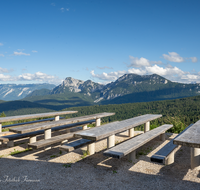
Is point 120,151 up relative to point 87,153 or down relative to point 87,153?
up

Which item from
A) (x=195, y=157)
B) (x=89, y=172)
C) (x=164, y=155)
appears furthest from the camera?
(x=89, y=172)

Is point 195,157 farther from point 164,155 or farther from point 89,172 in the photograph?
point 89,172

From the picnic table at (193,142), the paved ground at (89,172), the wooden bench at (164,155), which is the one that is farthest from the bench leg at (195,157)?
the wooden bench at (164,155)

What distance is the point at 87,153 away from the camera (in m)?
5.39

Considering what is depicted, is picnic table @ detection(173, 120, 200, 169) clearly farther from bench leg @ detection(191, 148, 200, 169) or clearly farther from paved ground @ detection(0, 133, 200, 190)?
paved ground @ detection(0, 133, 200, 190)

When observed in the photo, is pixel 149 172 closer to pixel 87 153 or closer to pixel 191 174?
pixel 191 174

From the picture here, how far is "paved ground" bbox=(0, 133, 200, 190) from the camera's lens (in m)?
3.57

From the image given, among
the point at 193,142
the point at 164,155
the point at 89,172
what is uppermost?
the point at 193,142

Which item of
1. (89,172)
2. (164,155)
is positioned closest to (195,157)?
(164,155)

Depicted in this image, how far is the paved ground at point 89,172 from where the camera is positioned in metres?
3.57

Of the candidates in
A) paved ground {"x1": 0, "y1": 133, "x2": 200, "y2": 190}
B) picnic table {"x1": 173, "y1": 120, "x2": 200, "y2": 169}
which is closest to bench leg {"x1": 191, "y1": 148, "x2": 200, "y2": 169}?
picnic table {"x1": 173, "y1": 120, "x2": 200, "y2": 169}

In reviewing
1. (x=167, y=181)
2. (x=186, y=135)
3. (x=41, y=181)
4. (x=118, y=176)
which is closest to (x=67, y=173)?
(x=41, y=181)

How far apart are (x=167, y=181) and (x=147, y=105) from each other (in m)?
118

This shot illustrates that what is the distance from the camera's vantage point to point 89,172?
4152 mm
